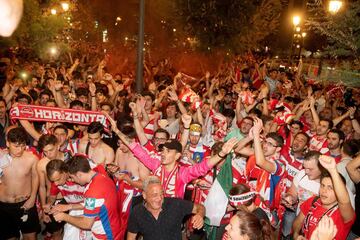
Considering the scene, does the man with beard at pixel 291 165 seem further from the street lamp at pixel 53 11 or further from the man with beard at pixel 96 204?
the street lamp at pixel 53 11

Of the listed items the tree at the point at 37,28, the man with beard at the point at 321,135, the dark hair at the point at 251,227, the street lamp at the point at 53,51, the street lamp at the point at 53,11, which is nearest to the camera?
the dark hair at the point at 251,227

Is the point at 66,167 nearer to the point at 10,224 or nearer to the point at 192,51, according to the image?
the point at 10,224

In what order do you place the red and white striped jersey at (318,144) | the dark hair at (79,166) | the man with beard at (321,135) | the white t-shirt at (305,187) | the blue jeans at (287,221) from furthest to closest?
the man with beard at (321,135) → the red and white striped jersey at (318,144) → the blue jeans at (287,221) → the white t-shirt at (305,187) → the dark hair at (79,166)

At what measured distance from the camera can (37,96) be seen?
31.6 feet

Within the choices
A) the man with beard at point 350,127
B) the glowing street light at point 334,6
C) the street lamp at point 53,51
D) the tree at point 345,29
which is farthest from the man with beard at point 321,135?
the street lamp at point 53,51

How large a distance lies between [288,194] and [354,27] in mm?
2782

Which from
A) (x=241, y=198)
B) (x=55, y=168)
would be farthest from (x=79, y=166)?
(x=241, y=198)

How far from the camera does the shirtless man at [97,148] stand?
6.00 meters

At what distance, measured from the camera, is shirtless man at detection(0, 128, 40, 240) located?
543 cm

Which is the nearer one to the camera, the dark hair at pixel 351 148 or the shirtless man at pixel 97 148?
the dark hair at pixel 351 148

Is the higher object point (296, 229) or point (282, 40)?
point (282, 40)

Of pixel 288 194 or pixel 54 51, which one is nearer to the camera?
pixel 288 194

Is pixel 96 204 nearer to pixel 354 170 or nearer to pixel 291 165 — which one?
pixel 354 170

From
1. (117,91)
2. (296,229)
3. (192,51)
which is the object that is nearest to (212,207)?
(296,229)
